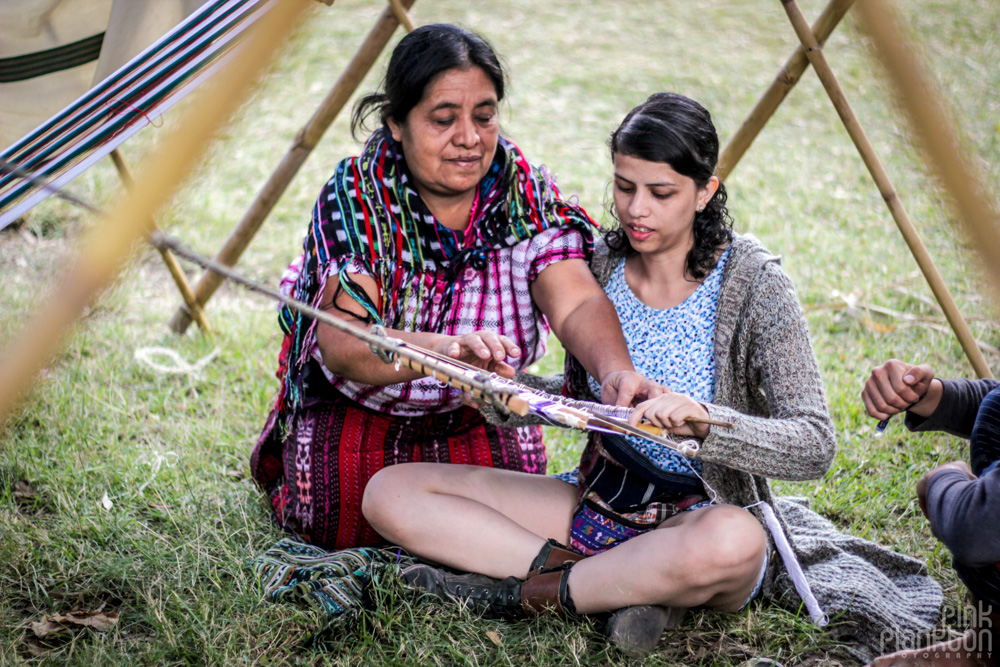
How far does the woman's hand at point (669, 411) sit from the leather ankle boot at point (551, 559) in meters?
0.45

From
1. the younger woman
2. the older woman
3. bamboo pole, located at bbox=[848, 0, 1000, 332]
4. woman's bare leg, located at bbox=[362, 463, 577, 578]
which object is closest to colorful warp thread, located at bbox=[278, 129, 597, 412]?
the older woman

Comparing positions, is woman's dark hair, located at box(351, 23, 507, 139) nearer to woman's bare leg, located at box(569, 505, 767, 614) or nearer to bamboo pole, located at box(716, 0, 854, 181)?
bamboo pole, located at box(716, 0, 854, 181)

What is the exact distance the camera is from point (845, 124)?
2.59 meters

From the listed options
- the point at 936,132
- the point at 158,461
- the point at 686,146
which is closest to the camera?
the point at 936,132

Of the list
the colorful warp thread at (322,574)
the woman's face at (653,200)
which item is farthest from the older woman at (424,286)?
the woman's face at (653,200)

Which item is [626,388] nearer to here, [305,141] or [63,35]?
[305,141]

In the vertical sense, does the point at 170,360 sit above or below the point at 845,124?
below

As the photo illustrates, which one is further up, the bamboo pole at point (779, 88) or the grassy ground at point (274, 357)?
the bamboo pole at point (779, 88)

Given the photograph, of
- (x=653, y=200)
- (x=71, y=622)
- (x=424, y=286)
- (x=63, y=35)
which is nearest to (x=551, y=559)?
(x=424, y=286)

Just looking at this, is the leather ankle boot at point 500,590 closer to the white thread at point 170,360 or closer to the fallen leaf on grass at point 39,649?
the fallen leaf on grass at point 39,649

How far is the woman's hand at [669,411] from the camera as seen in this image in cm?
172

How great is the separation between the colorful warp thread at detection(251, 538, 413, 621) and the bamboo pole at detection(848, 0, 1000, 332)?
1436mm

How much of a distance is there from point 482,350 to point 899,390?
33.1 inches

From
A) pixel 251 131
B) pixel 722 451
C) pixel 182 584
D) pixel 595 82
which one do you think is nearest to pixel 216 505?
pixel 182 584
